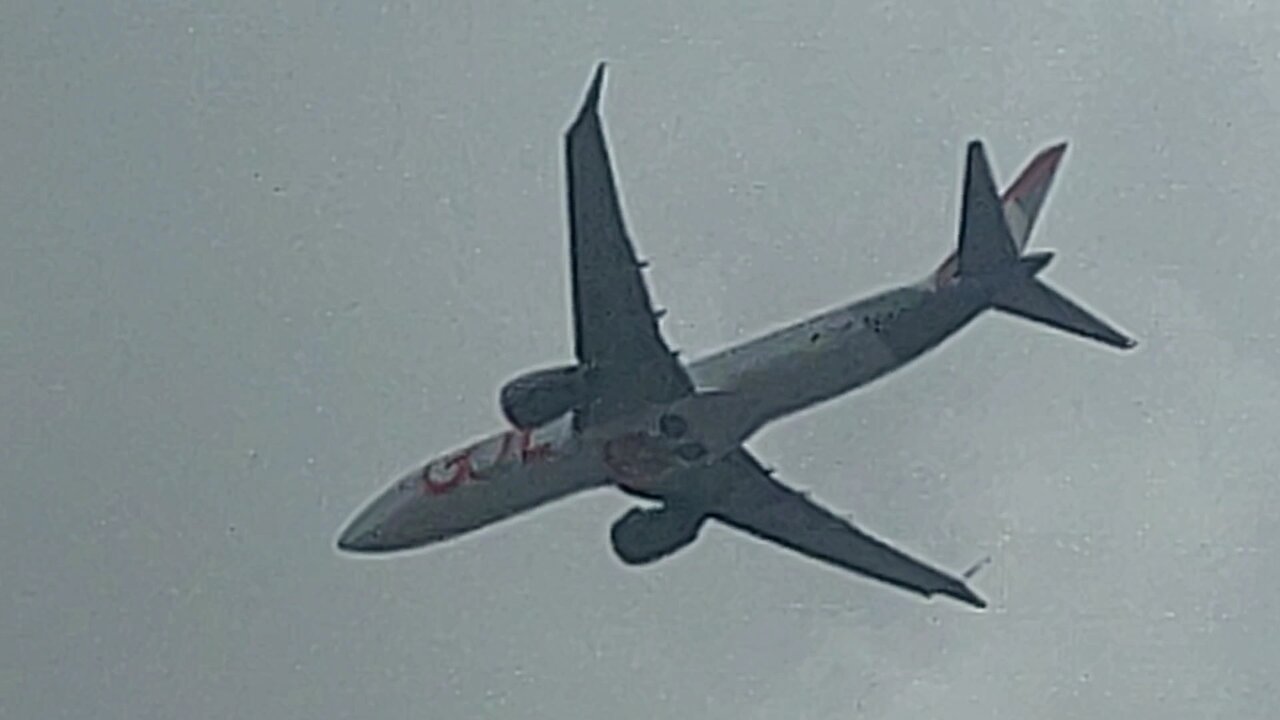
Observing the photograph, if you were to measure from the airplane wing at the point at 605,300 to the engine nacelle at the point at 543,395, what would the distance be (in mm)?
386

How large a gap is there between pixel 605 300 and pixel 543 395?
3.80 m

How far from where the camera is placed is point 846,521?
62.3m

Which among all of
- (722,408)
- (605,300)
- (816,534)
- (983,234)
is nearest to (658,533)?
(816,534)

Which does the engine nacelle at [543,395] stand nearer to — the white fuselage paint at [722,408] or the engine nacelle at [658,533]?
the white fuselage paint at [722,408]

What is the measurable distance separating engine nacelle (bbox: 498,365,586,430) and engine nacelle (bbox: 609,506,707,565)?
7.78 metres

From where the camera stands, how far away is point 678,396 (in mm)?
54719

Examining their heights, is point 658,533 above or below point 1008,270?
below

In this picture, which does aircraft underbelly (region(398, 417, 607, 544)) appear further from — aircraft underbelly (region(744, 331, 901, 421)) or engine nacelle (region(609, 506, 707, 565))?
aircraft underbelly (region(744, 331, 901, 421))

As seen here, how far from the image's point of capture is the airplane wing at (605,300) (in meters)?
47.8

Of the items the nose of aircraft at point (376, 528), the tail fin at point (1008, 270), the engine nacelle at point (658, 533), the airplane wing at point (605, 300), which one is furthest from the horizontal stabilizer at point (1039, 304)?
the nose of aircraft at point (376, 528)

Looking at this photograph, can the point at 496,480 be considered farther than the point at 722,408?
Yes

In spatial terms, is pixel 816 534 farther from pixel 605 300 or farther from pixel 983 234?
pixel 605 300

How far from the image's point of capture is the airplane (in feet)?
167

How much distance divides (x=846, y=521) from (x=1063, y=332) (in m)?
11.5
